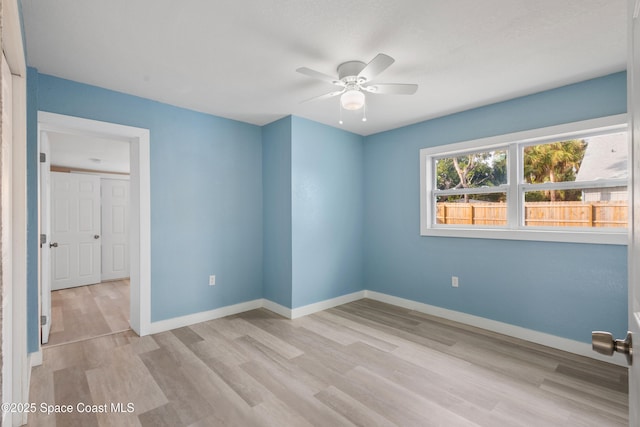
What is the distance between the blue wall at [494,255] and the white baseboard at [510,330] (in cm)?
6

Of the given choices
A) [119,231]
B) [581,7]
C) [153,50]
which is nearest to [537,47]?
[581,7]

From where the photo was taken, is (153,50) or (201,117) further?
(201,117)

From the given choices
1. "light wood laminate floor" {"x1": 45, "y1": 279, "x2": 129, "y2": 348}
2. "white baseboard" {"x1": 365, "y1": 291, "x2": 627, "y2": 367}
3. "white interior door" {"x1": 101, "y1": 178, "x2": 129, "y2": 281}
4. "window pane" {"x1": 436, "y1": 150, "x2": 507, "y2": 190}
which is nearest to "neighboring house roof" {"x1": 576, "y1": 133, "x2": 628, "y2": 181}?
"window pane" {"x1": 436, "y1": 150, "x2": 507, "y2": 190}

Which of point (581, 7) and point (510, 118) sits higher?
point (581, 7)

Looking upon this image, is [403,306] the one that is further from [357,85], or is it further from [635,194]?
[635,194]

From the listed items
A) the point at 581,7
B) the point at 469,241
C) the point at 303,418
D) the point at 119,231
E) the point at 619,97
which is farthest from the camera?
the point at 119,231

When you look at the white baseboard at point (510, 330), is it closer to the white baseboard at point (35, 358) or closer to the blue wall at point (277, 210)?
the blue wall at point (277, 210)

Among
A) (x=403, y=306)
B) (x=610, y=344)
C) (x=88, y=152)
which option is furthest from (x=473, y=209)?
(x=88, y=152)

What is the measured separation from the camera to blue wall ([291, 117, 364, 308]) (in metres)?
3.80

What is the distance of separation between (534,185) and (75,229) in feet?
22.0

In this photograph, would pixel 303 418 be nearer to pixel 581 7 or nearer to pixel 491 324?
pixel 491 324

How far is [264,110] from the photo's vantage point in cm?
356

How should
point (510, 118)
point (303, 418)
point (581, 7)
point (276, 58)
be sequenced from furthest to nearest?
point (510, 118) → point (276, 58) → point (303, 418) → point (581, 7)

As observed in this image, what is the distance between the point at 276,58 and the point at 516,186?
2.71 m
